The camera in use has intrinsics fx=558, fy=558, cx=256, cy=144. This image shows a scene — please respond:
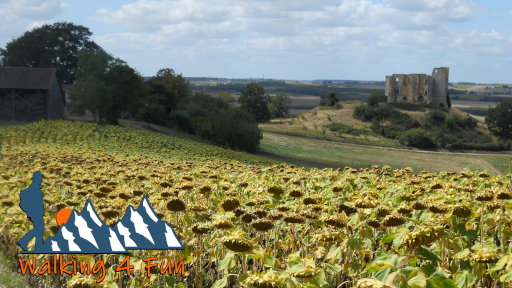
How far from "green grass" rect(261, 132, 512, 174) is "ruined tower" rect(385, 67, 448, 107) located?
44282mm

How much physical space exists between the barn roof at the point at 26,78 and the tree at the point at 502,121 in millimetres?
74532

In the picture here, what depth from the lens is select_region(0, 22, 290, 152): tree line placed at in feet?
153

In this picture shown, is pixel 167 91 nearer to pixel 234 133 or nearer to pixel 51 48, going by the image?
pixel 234 133

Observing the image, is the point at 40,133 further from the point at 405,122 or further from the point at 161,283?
the point at 405,122

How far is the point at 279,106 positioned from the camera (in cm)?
11712

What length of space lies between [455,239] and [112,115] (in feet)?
149

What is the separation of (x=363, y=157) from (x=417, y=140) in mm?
27405

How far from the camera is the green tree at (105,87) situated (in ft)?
150

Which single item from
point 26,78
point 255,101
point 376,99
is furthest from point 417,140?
point 26,78

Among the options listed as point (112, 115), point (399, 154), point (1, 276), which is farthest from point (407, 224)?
point (399, 154)

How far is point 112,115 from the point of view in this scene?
47.8m

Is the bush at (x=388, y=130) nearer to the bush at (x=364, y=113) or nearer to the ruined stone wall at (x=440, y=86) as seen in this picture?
the bush at (x=364, y=113)

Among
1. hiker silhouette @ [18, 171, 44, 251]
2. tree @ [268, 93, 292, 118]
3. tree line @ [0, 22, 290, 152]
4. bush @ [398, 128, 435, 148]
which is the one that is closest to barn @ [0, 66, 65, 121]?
tree line @ [0, 22, 290, 152]

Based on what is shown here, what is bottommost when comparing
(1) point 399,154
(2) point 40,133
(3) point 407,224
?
(1) point 399,154
